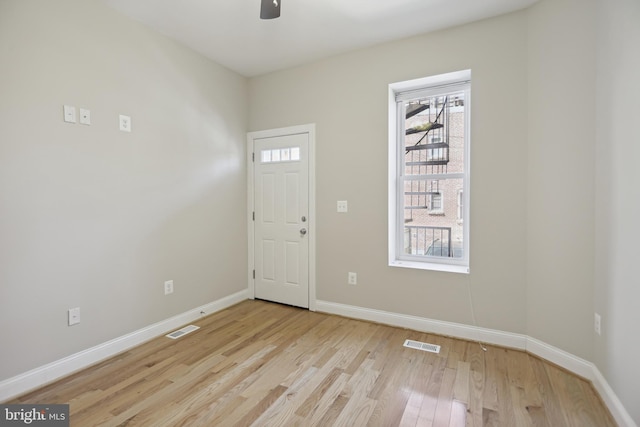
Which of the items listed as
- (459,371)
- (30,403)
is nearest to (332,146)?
(459,371)

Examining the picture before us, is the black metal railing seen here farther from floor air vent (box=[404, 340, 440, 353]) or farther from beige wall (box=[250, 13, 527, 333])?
floor air vent (box=[404, 340, 440, 353])

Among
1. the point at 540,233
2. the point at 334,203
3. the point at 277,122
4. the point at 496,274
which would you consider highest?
the point at 277,122

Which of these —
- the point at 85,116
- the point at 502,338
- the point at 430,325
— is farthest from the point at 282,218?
the point at 502,338

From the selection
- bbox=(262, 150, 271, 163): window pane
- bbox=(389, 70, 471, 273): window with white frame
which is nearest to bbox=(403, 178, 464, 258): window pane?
bbox=(389, 70, 471, 273): window with white frame

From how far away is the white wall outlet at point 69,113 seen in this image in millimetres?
2205

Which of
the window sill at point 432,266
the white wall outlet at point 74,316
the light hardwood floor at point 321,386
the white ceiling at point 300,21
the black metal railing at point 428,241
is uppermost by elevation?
the white ceiling at point 300,21

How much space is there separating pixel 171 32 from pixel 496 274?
11.9 feet

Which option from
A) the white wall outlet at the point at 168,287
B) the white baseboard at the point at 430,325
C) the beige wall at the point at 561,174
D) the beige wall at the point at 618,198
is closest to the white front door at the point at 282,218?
the white baseboard at the point at 430,325

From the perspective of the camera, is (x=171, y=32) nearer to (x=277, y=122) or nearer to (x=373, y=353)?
(x=277, y=122)

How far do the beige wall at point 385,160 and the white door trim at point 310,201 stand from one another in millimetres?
74

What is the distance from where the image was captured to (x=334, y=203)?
11.0 ft

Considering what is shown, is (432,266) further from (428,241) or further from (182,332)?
(182,332)

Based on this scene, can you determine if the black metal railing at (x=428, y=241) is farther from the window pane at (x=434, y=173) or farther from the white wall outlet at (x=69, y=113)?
the white wall outlet at (x=69, y=113)

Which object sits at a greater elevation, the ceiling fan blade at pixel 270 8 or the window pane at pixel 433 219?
the ceiling fan blade at pixel 270 8
